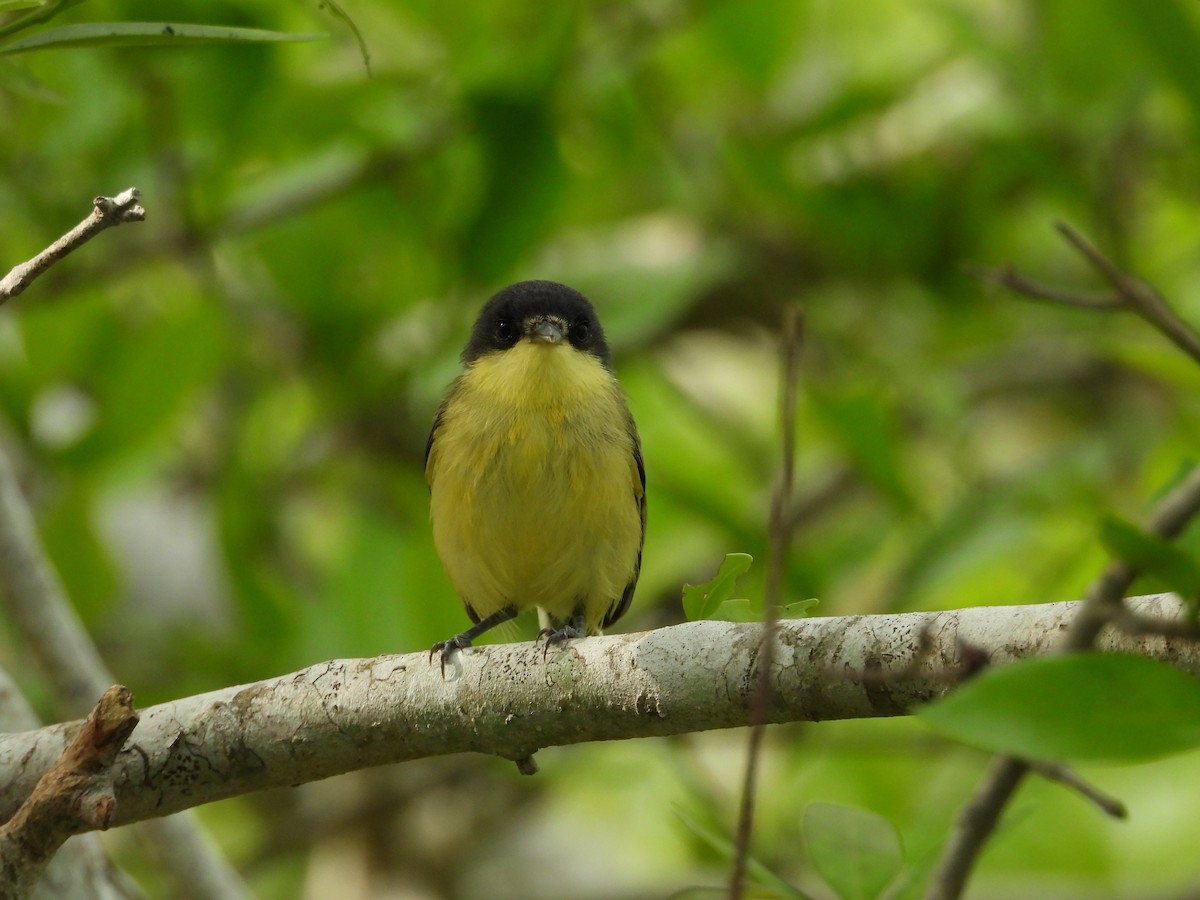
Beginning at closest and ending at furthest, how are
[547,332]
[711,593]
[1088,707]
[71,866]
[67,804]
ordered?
[1088,707] < [67,804] < [711,593] < [71,866] < [547,332]

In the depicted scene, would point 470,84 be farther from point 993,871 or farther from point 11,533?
point 993,871

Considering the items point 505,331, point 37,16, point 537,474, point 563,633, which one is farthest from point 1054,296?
point 505,331

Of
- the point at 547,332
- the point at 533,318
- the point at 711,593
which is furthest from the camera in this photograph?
the point at 533,318

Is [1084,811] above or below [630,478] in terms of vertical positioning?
below

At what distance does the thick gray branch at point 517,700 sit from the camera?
2.14 metres

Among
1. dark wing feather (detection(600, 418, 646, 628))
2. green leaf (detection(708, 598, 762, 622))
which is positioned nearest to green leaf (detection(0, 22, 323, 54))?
green leaf (detection(708, 598, 762, 622))

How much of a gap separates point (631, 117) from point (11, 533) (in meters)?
2.56

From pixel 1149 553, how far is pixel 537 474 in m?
2.73

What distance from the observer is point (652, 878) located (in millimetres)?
6656

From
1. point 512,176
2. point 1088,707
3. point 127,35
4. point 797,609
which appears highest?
point 127,35

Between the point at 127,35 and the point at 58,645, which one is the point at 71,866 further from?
the point at 127,35

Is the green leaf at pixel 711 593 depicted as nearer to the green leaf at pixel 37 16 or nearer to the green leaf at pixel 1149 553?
the green leaf at pixel 1149 553

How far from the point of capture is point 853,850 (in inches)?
93.0

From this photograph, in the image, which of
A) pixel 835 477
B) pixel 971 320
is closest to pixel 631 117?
pixel 971 320
